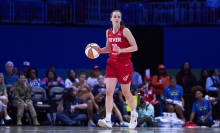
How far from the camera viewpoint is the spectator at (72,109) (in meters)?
11.9

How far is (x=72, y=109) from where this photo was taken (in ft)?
39.6

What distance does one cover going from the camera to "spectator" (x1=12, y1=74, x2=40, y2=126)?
11.9 metres

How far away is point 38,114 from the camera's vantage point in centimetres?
1273

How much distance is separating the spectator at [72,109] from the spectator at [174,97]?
8.62 feet

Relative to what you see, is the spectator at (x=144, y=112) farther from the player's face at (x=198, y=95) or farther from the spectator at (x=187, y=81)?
the spectator at (x=187, y=81)

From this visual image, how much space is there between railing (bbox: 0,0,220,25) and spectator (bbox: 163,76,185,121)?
4.08m

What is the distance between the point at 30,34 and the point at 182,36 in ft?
19.5

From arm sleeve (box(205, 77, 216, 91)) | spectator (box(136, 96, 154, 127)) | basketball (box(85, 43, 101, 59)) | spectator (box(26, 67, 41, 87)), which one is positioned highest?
basketball (box(85, 43, 101, 59))

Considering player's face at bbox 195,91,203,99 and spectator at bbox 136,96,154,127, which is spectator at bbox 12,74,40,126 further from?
player's face at bbox 195,91,203,99

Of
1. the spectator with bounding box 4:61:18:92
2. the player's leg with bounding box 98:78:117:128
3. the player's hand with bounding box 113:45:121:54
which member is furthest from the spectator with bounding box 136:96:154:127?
the player's hand with bounding box 113:45:121:54

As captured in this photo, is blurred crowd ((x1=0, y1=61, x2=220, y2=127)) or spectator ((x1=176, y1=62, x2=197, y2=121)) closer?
blurred crowd ((x1=0, y1=61, x2=220, y2=127))

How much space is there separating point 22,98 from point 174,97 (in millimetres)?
4604

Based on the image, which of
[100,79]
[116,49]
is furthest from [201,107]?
[116,49]

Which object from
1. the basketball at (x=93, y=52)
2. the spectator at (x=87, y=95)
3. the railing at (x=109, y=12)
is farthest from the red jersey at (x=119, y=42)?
the railing at (x=109, y=12)
